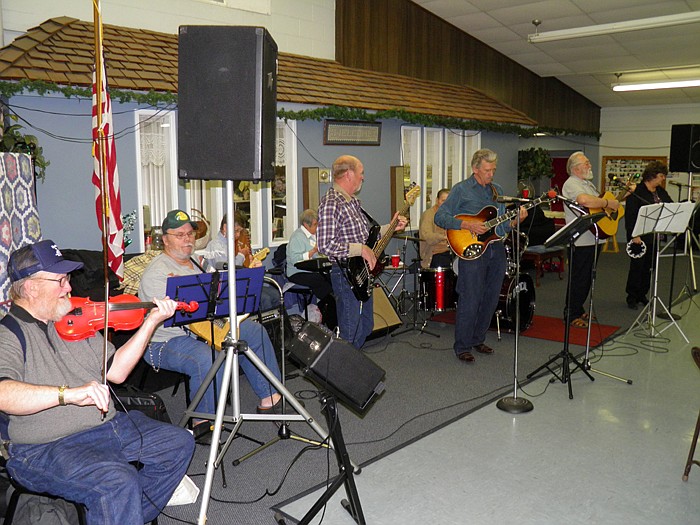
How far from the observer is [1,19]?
18.5 feet

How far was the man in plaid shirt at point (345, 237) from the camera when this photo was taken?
16.4 ft

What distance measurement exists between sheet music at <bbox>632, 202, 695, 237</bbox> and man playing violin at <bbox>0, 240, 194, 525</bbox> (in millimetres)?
5097

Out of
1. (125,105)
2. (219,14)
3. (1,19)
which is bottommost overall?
(125,105)

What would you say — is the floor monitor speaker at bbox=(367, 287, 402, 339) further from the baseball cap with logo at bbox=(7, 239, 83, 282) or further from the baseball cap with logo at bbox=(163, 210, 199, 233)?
the baseball cap with logo at bbox=(7, 239, 83, 282)

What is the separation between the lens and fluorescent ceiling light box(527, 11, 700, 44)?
8305mm

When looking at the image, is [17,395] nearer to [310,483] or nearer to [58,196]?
[310,483]

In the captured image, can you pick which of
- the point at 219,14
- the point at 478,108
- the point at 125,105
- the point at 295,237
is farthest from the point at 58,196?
the point at 478,108

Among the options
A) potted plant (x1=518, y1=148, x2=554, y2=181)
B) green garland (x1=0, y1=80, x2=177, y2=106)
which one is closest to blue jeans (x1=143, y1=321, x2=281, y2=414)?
green garland (x1=0, y1=80, x2=177, y2=106)

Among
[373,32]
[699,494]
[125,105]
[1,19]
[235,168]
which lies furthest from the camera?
[373,32]

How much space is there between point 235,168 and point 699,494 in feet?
9.78

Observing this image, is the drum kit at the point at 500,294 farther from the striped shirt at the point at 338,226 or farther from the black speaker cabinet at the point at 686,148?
the black speaker cabinet at the point at 686,148

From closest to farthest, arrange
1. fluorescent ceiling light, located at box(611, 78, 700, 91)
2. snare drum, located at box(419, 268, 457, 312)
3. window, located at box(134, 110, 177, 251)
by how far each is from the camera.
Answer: window, located at box(134, 110, 177, 251)
snare drum, located at box(419, 268, 457, 312)
fluorescent ceiling light, located at box(611, 78, 700, 91)

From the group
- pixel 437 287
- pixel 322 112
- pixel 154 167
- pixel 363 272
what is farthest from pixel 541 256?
pixel 154 167

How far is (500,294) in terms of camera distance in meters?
6.71
